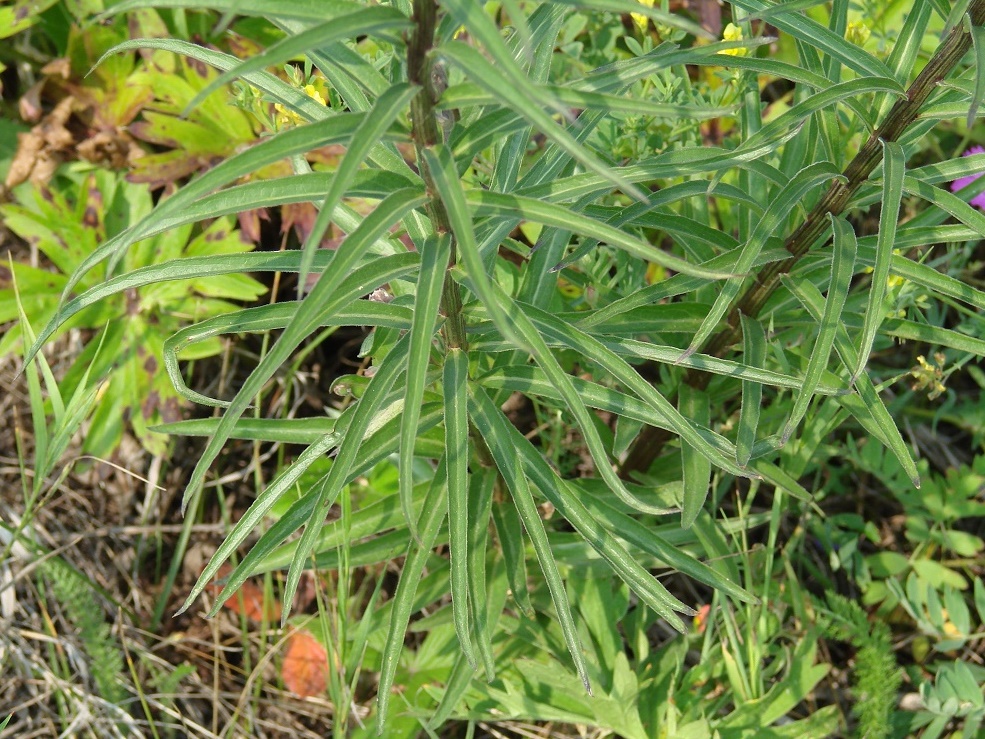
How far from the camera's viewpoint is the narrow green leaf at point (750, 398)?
124 centimetres

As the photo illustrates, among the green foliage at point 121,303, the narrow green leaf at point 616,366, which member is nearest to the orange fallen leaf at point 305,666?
the green foliage at point 121,303

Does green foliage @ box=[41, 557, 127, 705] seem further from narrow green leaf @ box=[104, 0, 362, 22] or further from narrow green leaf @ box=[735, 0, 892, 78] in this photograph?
narrow green leaf @ box=[735, 0, 892, 78]

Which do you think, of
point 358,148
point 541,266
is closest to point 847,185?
point 541,266

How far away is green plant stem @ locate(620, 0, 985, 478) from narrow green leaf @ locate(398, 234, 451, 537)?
23.4 inches

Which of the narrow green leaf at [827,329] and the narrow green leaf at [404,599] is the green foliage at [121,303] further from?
the narrow green leaf at [827,329]

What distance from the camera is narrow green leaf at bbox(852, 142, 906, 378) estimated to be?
1.06 metres

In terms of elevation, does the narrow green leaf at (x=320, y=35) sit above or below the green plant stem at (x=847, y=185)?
above

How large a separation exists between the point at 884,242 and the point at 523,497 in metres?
0.53

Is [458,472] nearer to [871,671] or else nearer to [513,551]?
[513,551]

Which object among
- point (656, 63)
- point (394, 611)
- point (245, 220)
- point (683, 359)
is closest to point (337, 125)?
point (656, 63)

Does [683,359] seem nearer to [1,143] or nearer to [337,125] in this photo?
[337,125]

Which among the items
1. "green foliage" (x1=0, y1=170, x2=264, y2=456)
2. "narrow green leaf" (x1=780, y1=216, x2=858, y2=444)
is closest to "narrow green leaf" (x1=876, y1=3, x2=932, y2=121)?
"narrow green leaf" (x1=780, y1=216, x2=858, y2=444)

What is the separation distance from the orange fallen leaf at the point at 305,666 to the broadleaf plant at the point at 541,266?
565 millimetres

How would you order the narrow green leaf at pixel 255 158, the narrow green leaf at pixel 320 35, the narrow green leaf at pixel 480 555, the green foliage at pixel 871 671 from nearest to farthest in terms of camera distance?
the narrow green leaf at pixel 320 35, the narrow green leaf at pixel 255 158, the narrow green leaf at pixel 480 555, the green foliage at pixel 871 671
